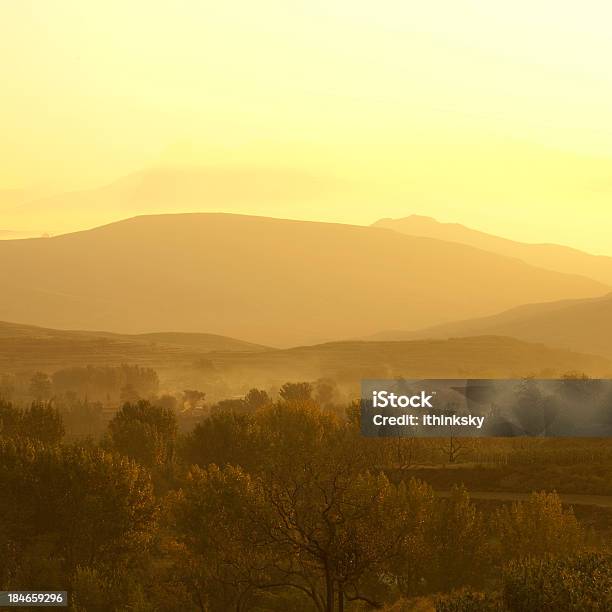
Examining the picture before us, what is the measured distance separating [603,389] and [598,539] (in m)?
48.9

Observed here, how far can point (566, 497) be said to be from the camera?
84938 mm

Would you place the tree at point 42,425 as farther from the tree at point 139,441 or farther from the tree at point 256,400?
the tree at point 256,400

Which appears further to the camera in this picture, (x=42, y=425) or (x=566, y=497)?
(x=42, y=425)

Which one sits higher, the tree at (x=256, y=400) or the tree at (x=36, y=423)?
the tree at (x=256, y=400)

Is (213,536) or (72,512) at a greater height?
(72,512)

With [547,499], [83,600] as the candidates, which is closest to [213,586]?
[83,600]

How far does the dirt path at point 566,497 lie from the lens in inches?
3214
